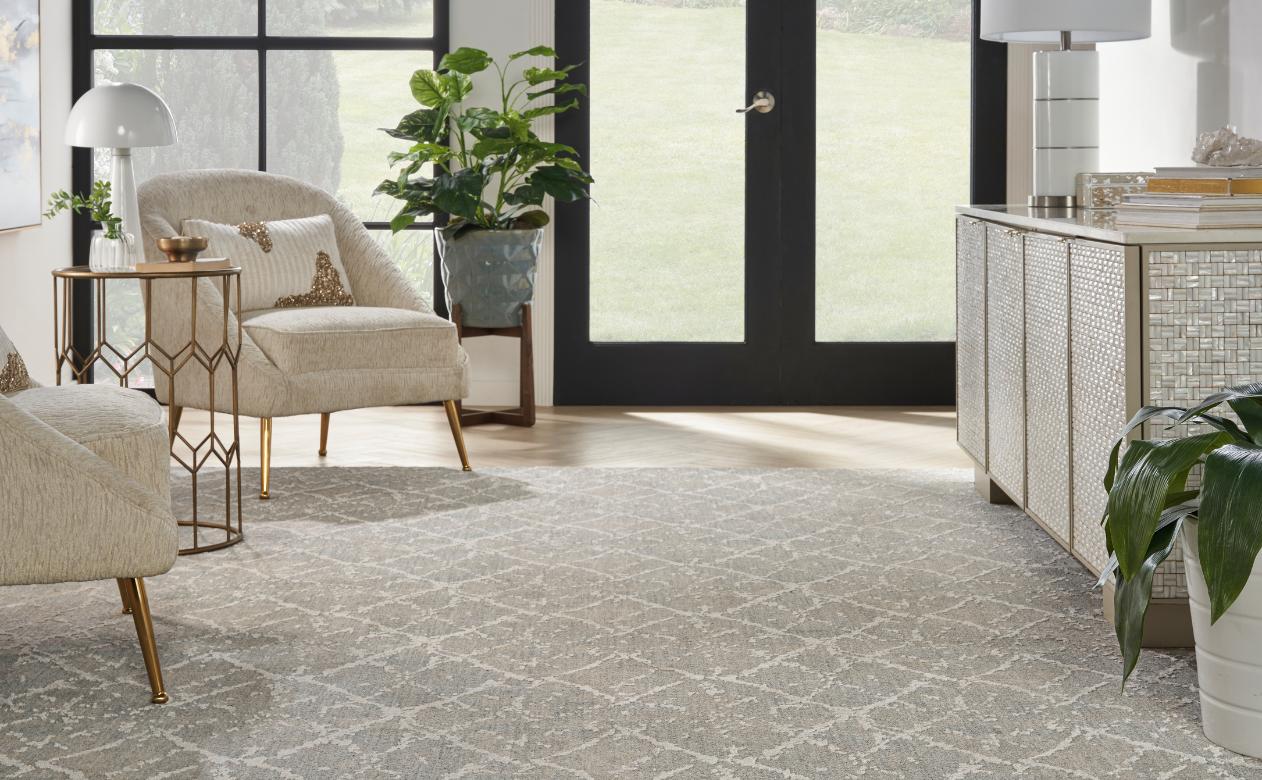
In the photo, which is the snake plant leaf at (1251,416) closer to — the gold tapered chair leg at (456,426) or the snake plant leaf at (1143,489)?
the snake plant leaf at (1143,489)

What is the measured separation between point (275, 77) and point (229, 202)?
1603 mm

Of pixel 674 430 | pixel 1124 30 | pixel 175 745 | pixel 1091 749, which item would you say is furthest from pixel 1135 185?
pixel 175 745

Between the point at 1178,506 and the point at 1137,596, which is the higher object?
the point at 1178,506

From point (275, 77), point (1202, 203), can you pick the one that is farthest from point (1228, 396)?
point (275, 77)

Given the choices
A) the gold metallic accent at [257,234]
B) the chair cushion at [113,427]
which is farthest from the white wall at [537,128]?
the chair cushion at [113,427]

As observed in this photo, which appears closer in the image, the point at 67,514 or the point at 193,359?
the point at 67,514

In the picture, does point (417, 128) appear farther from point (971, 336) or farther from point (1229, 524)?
point (1229, 524)

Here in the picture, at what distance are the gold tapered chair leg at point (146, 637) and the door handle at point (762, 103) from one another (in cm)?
388

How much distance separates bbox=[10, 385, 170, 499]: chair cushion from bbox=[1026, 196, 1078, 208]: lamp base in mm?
2289

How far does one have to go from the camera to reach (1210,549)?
76.9 inches

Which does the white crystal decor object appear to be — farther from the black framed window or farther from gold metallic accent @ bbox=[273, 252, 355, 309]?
the black framed window

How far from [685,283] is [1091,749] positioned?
12.6 feet

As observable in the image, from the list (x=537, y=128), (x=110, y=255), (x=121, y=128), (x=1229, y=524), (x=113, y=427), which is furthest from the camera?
(x=537, y=128)

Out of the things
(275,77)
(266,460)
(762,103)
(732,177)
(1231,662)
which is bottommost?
(1231,662)
